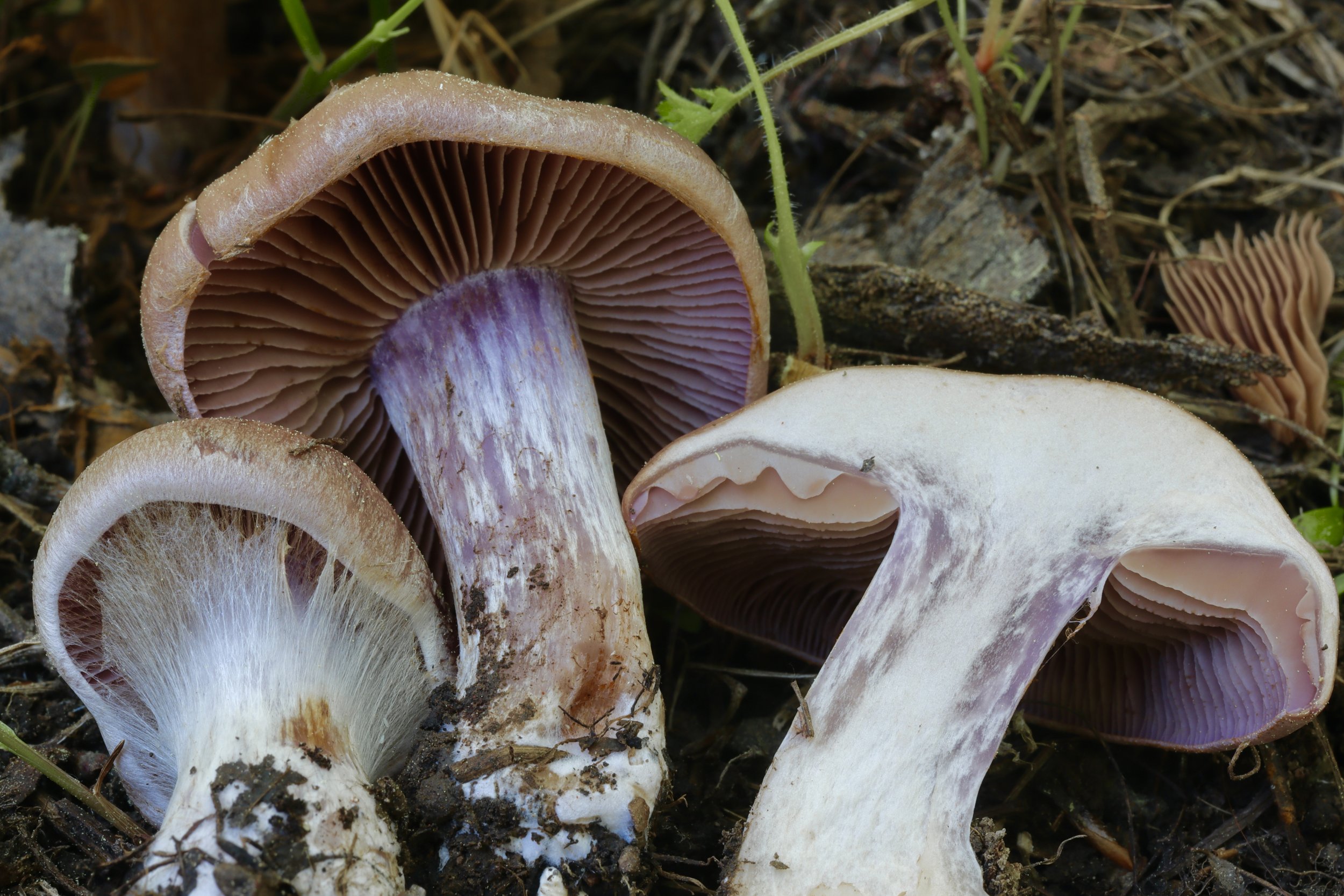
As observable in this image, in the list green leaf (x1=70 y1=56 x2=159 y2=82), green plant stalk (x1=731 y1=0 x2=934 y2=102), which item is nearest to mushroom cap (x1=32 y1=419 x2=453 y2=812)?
green plant stalk (x1=731 y1=0 x2=934 y2=102)

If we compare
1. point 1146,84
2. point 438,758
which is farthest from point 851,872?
point 1146,84

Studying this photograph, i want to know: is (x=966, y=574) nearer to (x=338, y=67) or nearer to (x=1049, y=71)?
(x=1049, y=71)

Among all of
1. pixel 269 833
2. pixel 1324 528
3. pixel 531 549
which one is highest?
pixel 531 549

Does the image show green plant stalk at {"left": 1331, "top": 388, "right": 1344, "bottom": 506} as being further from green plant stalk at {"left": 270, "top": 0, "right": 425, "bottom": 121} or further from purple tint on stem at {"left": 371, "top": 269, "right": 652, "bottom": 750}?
green plant stalk at {"left": 270, "top": 0, "right": 425, "bottom": 121}

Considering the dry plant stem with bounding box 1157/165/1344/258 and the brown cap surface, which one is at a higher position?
the brown cap surface

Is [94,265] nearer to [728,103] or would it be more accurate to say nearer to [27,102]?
[27,102]

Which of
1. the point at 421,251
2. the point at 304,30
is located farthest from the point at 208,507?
the point at 304,30
